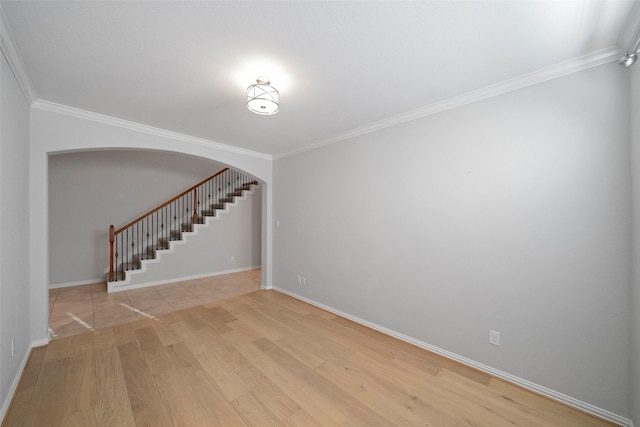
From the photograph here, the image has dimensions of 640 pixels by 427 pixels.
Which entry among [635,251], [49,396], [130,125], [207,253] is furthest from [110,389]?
[635,251]

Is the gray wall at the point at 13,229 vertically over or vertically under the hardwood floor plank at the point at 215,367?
over

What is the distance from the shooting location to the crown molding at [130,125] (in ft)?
8.56

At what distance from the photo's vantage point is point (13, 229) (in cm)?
199

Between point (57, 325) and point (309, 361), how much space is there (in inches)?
135

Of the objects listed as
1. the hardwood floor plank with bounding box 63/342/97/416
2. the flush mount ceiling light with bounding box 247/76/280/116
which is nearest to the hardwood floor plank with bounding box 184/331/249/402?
the hardwood floor plank with bounding box 63/342/97/416

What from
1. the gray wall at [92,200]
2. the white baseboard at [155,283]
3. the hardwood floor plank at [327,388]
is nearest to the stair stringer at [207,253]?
the white baseboard at [155,283]

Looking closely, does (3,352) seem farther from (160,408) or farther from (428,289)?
(428,289)

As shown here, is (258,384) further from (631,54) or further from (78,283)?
(78,283)

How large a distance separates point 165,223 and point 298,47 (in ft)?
19.3

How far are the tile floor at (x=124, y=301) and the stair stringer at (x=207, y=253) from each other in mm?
240

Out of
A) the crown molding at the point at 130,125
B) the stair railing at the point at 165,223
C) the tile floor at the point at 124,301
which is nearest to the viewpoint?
the crown molding at the point at 130,125

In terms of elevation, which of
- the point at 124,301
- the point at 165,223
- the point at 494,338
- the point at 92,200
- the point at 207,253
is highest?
the point at 92,200

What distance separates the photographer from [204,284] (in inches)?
197

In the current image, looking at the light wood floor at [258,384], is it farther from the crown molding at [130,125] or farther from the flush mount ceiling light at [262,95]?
the crown molding at [130,125]
